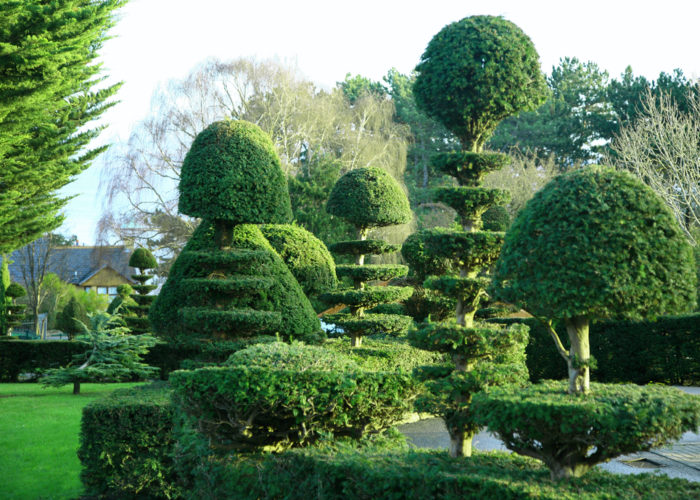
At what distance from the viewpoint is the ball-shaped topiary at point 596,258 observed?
4.39m

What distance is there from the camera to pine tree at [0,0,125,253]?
40.0 feet

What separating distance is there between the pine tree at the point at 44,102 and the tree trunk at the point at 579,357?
11520 millimetres

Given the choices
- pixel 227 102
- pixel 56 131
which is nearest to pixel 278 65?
pixel 227 102

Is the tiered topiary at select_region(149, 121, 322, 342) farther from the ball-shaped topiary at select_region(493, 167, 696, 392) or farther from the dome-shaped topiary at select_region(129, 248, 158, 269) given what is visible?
the dome-shaped topiary at select_region(129, 248, 158, 269)

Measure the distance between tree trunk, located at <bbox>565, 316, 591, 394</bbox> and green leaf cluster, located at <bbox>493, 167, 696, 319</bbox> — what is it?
24 centimetres

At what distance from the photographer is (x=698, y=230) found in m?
21.4

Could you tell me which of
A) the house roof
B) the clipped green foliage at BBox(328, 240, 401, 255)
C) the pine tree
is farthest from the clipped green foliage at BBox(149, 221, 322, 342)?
the house roof

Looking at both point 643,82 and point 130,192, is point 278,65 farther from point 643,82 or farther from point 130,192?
point 643,82

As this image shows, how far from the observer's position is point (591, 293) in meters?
4.37

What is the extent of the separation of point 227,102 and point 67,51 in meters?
16.4

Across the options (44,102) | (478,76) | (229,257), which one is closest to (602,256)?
(478,76)

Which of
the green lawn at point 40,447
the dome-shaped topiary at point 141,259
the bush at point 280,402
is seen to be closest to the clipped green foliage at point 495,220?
the bush at point 280,402

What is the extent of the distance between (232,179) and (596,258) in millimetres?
6630

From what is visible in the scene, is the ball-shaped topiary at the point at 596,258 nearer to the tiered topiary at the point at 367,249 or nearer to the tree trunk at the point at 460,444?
the tree trunk at the point at 460,444
